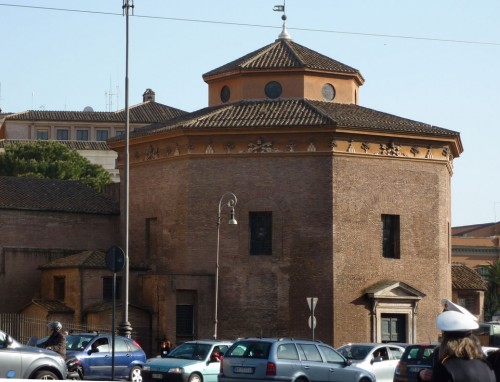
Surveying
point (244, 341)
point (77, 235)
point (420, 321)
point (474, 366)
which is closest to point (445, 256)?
point (420, 321)

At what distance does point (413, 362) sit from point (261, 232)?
20.4 meters

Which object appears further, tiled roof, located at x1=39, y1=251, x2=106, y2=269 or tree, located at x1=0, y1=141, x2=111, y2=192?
tree, located at x1=0, y1=141, x2=111, y2=192

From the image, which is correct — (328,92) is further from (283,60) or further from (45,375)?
(45,375)

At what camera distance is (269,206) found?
46.3 m

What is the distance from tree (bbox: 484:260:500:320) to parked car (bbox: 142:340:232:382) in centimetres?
6276

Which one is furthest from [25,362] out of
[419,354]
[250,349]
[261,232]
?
[261,232]

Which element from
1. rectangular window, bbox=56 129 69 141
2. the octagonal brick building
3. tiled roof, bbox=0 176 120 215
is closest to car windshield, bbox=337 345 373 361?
→ the octagonal brick building

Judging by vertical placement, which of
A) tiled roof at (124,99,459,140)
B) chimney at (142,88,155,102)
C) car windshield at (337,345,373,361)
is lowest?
car windshield at (337,345,373,361)

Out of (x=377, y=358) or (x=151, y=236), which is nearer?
(x=377, y=358)

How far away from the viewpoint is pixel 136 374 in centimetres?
2964

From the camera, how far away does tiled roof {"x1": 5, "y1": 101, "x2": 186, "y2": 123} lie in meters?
112

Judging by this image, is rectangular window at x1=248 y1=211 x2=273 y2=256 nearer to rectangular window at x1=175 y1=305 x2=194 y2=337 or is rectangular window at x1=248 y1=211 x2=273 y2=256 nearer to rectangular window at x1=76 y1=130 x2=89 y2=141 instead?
→ rectangular window at x1=175 y1=305 x2=194 y2=337

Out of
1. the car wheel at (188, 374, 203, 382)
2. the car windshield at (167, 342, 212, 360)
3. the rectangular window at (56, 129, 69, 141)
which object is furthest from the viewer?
the rectangular window at (56, 129, 69, 141)

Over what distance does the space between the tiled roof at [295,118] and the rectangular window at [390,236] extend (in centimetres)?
363
